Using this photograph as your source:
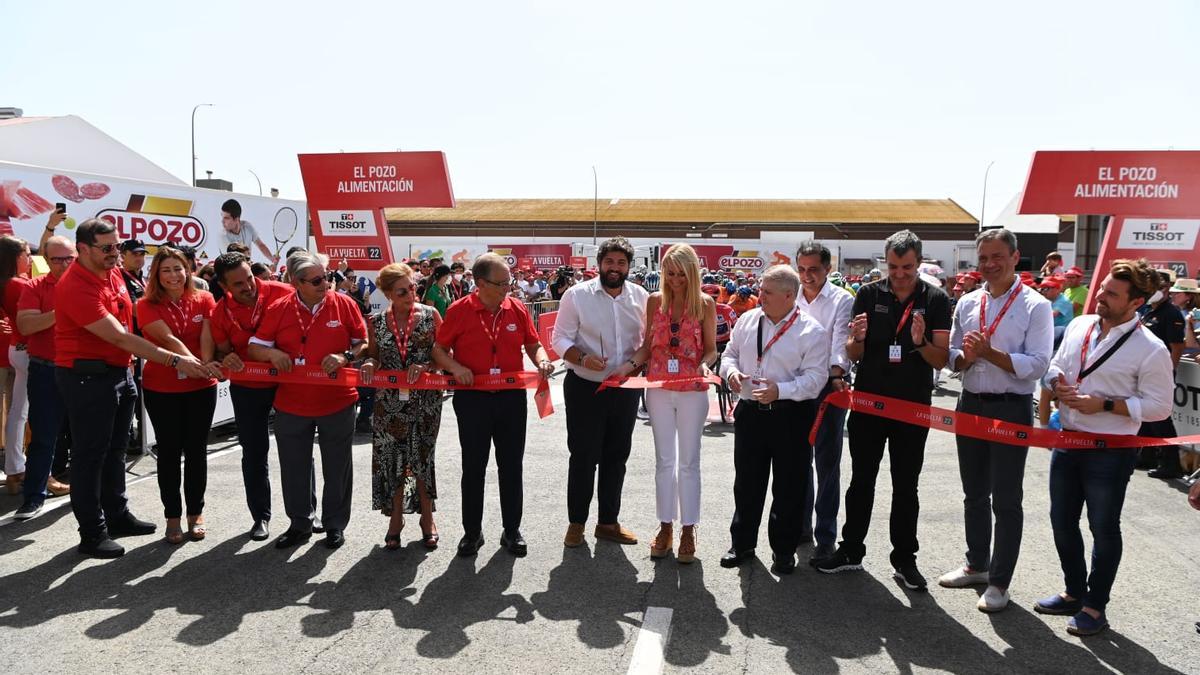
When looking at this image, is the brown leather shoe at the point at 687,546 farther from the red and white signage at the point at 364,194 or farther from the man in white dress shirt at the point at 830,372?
the red and white signage at the point at 364,194

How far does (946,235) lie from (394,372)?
2817 inches

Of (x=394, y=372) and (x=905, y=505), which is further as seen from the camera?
(x=394, y=372)

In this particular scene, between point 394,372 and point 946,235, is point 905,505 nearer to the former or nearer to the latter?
point 394,372

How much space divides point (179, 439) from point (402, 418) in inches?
60.2

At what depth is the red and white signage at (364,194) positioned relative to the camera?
38.5ft

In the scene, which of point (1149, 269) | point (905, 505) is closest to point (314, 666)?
point (905, 505)

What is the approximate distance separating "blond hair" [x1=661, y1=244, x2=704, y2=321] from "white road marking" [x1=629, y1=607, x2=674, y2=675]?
1889 mm

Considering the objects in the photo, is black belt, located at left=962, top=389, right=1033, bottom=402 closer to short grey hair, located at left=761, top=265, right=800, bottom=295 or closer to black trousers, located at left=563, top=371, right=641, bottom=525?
short grey hair, located at left=761, top=265, right=800, bottom=295

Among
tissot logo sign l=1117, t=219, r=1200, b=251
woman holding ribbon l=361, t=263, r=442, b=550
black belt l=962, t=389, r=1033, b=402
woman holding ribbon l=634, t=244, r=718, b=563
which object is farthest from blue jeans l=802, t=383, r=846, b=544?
tissot logo sign l=1117, t=219, r=1200, b=251

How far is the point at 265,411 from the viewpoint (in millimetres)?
5660

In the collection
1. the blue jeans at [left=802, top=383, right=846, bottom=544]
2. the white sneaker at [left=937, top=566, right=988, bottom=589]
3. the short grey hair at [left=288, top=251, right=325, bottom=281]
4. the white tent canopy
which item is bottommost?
the white sneaker at [left=937, top=566, right=988, bottom=589]

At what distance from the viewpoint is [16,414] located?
22.0 ft

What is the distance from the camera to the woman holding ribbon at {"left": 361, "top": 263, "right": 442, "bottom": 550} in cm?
550

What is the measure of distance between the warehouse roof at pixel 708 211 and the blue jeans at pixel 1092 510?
66657 mm
